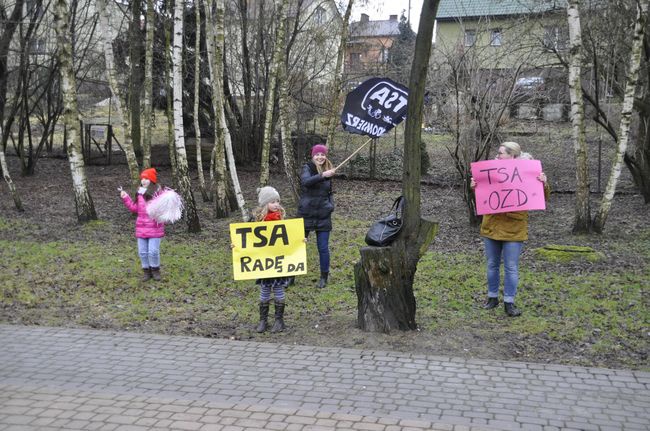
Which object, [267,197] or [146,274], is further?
[146,274]

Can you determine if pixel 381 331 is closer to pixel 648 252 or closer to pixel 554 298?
pixel 554 298

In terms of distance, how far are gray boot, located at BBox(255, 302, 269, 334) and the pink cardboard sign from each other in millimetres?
2612

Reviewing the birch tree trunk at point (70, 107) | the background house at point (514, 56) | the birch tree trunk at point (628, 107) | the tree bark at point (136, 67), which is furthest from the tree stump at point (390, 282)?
the tree bark at point (136, 67)

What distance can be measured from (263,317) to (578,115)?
7008 mm

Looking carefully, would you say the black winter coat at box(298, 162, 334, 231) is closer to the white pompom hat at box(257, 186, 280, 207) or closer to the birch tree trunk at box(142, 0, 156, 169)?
the white pompom hat at box(257, 186, 280, 207)

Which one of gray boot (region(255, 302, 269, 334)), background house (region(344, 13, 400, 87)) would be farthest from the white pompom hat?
background house (region(344, 13, 400, 87))

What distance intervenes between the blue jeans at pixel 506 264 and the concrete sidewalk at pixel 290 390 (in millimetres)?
1545

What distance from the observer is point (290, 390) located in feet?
20.2

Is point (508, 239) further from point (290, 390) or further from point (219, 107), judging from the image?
point (219, 107)

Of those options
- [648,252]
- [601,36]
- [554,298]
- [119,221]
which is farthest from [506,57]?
[119,221]

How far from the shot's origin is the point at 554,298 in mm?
8938

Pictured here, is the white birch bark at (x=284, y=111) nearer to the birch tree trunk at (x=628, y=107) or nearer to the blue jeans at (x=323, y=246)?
the blue jeans at (x=323, y=246)

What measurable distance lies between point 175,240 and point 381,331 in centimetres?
658

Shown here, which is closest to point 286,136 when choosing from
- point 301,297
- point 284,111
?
point 284,111
